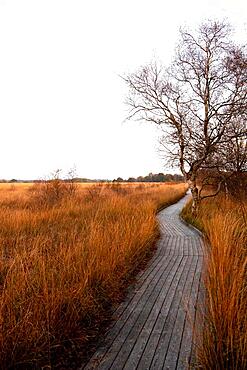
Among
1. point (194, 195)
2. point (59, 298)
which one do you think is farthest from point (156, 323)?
point (194, 195)

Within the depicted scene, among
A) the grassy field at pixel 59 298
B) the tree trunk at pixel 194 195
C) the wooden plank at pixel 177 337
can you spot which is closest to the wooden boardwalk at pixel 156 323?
the wooden plank at pixel 177 337

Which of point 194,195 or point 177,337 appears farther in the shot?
point 194,195

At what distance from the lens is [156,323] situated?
3713 millimetres

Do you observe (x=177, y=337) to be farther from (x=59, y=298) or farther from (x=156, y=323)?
(x=59, y=298)

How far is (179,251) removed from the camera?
777cm

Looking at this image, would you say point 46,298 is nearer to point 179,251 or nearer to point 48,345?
point 48,345

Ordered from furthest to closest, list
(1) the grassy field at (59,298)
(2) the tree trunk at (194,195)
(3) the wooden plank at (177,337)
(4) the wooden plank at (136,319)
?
(2) the tree trunk at (194,195) < (4) the wooden plank at (136,319) < (3) the wooden plank at (177,337) < (1) the grassy field at (59,298)

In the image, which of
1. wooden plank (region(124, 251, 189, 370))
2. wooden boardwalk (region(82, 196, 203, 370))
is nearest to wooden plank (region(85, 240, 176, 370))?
wooden boardwalk (region(82, 196, 203, 370))

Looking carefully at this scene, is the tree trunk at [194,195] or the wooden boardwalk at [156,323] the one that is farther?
the tree trunk at [194,195]

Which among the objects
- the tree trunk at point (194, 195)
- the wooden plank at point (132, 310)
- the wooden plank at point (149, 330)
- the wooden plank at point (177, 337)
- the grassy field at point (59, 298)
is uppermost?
the tree trunk at point (194, 195)

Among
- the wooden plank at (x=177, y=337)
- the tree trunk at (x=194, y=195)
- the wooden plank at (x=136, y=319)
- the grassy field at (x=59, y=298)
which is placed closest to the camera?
the grassy field at (x=59, y=298)

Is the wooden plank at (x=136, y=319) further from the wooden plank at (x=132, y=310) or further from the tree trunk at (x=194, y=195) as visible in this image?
the tree trunk at (x=194, y=195)

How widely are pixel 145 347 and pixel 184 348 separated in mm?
386

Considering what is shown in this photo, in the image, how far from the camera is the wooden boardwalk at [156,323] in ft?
9.64
